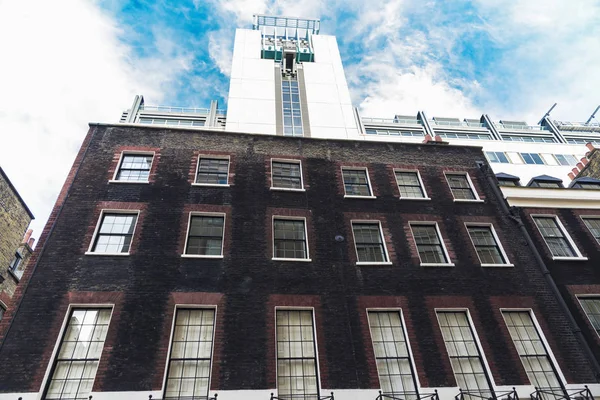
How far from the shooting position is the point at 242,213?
16.3 metres

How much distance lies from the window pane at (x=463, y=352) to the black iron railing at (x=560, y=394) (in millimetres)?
1639

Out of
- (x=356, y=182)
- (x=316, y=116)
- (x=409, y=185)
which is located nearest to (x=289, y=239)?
(x=356, y=182)

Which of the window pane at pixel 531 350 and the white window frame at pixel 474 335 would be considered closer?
the white window frame at pixel 474 335

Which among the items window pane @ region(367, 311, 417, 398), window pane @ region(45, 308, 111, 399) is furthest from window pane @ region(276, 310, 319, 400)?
window pane @ region(45, 308, 111, 399)

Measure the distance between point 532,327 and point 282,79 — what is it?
45651 millimetres

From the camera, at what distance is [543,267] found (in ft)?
53.5

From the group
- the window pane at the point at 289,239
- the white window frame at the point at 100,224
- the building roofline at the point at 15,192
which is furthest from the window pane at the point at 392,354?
the building roofline at the point at 15,192

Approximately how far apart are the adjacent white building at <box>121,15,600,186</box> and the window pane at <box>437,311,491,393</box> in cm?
3367

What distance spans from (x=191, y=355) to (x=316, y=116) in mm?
40077

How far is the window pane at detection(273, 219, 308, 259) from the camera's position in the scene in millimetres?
15531

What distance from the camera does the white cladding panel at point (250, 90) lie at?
45.8 metres

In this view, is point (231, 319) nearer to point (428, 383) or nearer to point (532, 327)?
point (428, 383)

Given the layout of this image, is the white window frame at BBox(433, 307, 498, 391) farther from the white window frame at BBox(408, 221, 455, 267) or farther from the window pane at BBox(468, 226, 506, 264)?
the window pane at BBox(468, 226, 506, 264)

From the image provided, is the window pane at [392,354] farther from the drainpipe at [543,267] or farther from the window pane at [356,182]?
the drainpipe at [543,267]
